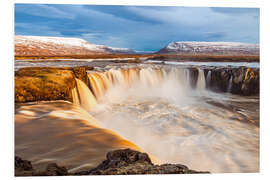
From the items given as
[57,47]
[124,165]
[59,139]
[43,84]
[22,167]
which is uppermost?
[57,47]

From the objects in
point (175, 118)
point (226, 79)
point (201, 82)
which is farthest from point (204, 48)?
point (201, 82)

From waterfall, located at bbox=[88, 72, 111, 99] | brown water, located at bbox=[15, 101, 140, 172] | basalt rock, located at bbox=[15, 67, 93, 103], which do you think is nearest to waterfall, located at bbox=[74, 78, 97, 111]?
waterfall, located at bbox=[88, 72, 111, 99]

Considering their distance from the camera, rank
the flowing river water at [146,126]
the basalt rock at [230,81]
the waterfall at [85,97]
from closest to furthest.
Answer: the flowing river water at [146,126] → the waterfall at [85,97] → the basalt rock at [230,81]

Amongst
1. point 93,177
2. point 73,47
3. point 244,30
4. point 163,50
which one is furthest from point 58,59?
point 244,30

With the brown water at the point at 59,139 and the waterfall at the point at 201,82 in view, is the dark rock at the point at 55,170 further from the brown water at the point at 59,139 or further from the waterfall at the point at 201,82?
the waterfall at the point at 201,82

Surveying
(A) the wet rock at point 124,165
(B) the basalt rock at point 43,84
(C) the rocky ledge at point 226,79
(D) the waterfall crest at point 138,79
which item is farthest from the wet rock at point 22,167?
(C) the rocky ledge at point 226,79

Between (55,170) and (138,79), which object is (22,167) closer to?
(55,170)

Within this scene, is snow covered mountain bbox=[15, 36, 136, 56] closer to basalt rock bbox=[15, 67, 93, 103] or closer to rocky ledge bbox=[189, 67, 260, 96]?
basalt rock bbox=[15, 67, 93, 103]
